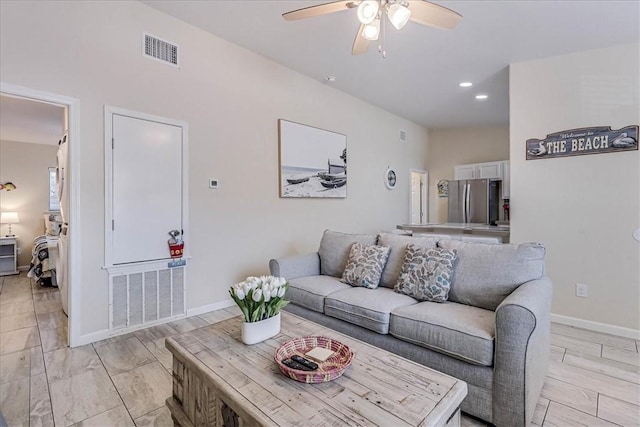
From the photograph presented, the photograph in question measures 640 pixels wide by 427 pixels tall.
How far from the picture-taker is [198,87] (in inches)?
130

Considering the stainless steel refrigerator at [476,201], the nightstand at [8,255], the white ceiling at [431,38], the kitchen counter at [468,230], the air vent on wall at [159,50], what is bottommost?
the nightstand at [8,255]

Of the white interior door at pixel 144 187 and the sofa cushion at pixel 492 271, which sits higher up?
the white interior door at pixel 144 187

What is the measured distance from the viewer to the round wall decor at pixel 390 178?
599cm

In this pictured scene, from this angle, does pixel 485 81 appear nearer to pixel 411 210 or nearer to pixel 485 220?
pixel 485 220

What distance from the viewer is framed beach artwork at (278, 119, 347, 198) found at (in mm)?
4133

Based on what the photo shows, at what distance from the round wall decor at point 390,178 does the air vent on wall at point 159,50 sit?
4.03 m

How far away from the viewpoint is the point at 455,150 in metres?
7.04

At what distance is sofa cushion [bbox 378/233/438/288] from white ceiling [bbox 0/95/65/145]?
437 cm

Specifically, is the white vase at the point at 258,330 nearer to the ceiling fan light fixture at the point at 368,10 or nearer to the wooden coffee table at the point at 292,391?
the wooden coffee table at the point at 292,391

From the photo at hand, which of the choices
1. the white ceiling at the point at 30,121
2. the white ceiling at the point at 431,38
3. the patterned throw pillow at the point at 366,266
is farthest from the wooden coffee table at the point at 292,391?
the white ceiling at the point at 30,121

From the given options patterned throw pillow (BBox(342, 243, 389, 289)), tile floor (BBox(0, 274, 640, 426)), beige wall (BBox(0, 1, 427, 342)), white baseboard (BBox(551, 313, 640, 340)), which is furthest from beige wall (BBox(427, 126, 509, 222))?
patterned throw pillow (BBox(342, 243, 389, 289))

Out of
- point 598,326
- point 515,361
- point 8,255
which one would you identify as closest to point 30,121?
point 8,255

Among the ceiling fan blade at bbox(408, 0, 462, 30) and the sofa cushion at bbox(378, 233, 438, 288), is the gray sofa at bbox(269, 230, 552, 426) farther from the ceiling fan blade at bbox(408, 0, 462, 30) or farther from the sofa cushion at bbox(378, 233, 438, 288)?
the ceiling fan blade at bbox(408, 0, 462, 30)

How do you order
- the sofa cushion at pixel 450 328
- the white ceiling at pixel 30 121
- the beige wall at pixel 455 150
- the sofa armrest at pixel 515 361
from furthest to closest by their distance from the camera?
the beige wall at pixel 455 150 < the white ceiling at pixel 30 121 < the sofa cushion at pixel 450 328 < the sofa armrest at pixel 515 361
